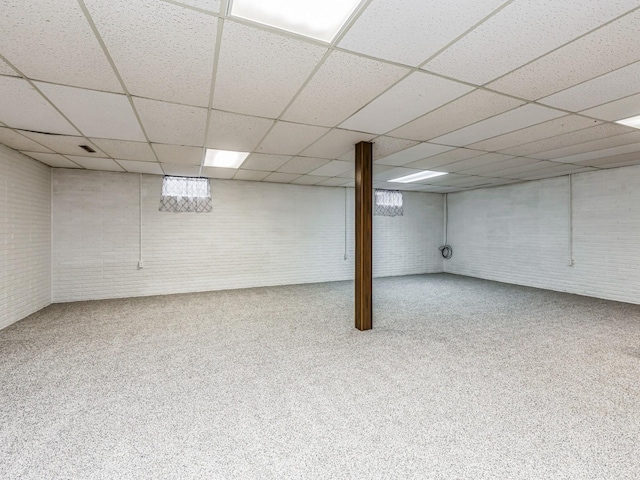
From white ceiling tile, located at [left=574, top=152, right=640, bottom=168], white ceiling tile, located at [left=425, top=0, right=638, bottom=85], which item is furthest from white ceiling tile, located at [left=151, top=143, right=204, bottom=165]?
white ceiling tile, located at [left=574, top=152, right=640, bottom=168]

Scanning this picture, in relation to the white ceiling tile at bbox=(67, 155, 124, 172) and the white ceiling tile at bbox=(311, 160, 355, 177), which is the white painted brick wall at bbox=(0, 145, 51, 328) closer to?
the white ceiling tile at bbox=(67, 155, 124, 172)

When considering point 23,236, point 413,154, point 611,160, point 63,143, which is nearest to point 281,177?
point 413,154

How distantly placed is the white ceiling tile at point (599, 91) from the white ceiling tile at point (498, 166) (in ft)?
7.14

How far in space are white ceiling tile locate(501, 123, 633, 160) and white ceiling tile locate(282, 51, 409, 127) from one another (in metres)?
2.69

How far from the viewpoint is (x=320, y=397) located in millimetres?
2383

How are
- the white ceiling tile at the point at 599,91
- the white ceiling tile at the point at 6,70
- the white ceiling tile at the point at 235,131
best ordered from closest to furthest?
the white ceiling tile at the point at 6,70, the white ceiling tile at the point at 599,91, the white ceiling tile at the point at 235,131

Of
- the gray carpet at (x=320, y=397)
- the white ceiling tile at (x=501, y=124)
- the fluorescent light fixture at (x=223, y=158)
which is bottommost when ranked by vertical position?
the gray carpet at (x=320, y=397)

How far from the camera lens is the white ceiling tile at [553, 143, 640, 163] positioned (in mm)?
4180

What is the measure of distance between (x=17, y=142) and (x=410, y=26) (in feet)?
16.0

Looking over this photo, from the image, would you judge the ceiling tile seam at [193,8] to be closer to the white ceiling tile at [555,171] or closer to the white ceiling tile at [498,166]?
the white ceiling tile at [498,166]

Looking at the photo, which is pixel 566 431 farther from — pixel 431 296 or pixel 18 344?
pixel 18 344

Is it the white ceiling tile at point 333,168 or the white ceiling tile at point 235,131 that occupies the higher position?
the white ceiling tile at point 333,168

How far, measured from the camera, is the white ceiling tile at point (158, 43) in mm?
1603

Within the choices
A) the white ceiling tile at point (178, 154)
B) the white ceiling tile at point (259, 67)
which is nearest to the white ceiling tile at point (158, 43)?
the white ceiling tile at point (259, 67)
